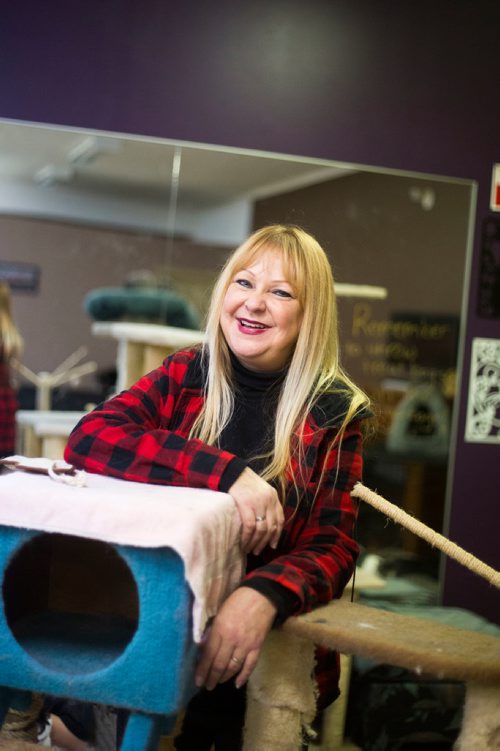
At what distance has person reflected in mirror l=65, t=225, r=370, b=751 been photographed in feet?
3.64

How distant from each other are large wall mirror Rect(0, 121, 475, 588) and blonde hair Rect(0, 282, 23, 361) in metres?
0.02

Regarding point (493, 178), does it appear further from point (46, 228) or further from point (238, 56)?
point (46, 228)

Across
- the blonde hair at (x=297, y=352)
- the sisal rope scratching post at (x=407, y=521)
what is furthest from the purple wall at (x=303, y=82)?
the sisal rope scratching post at (x=407, y=521)

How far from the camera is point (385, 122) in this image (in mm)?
2992

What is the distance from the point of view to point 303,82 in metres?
2.93

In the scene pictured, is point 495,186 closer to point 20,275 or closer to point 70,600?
point 20,275

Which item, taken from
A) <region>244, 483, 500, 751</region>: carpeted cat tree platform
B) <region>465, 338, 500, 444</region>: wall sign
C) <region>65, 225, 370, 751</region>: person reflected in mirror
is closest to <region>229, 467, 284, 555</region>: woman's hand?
<region>65, 225, 370, 751</region>: person reflected in mirror

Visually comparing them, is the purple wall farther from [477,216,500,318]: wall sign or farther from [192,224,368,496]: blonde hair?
[192,224,368,496]: blonde hair

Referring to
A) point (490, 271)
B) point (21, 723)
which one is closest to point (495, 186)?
point (490, 271)

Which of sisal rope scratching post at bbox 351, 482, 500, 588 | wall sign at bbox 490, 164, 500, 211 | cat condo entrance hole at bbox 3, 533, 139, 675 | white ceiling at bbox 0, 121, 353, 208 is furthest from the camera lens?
wall sign at bbox 490, 164, 500, 211

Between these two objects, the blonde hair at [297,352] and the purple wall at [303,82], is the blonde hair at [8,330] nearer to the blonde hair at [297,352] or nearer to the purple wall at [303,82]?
the purple wall at [303,82]

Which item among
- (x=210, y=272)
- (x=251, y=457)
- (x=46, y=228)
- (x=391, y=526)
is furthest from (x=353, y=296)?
(x=251, y=457)

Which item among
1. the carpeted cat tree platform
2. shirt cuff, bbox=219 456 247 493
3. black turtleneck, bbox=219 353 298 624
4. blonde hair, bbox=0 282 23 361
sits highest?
blonde hair, bbox=0 282 23 361

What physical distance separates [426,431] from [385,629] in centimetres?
205
